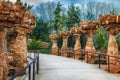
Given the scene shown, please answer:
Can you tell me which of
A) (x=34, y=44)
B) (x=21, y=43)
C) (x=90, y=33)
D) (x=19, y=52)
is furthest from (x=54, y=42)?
(x=19, y=52)

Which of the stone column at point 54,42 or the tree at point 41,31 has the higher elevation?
the tree at point 41,31

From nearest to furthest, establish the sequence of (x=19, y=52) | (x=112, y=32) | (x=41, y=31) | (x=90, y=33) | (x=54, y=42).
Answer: (x=112, y=32), (x=19, y=52), (x=90, y=33), (x=54, y=42), (x=41, y=31)

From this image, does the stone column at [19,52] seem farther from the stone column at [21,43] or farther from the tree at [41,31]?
the tree at [41,31]

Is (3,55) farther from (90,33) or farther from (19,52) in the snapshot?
(90,33)

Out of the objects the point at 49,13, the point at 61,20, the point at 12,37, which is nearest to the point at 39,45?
the point at 61,20

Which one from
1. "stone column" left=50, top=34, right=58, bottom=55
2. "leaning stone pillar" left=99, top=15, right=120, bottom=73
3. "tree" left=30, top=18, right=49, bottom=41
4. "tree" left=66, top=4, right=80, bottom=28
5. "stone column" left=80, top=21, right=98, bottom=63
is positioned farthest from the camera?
"tree" left=30, top=18, right=49, bottom=41

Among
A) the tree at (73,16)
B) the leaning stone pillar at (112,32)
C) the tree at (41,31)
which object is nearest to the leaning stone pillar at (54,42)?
the tree at (73,16)

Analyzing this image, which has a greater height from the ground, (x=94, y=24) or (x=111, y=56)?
(x=94, y=24)

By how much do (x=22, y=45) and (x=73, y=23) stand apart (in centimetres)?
2849

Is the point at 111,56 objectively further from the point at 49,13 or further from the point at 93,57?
the point at 49,13

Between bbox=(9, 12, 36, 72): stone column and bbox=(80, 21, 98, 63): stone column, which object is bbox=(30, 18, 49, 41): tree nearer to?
bbox=(80, 21, 98, 63): stone column

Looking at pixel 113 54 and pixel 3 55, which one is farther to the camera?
pixel 113 54

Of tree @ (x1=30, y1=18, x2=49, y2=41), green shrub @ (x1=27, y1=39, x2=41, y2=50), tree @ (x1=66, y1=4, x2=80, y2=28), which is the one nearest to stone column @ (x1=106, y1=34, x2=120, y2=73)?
tree @ (x1=66, y1=4, x2=80, y2=28)

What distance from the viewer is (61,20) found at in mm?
50219
